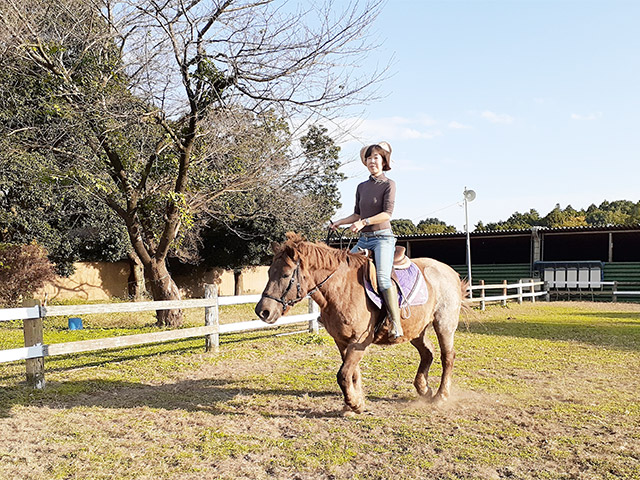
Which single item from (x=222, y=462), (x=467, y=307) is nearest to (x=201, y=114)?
(x=467, y=307)

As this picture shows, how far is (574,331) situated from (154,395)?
33.6 ft

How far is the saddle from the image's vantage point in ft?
16.7

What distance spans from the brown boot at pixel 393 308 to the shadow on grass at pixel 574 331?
5.90 metres

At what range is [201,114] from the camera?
10.6 meters

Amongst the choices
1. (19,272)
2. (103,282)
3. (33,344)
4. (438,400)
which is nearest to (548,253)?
(103,282)

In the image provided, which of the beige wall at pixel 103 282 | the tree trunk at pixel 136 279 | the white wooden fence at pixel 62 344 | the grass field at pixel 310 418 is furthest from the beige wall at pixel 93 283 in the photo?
the grass field at pixel 310 418

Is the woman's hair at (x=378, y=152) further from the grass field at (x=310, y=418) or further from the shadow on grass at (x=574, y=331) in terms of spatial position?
the shadow on grass at (x=574, y=331)

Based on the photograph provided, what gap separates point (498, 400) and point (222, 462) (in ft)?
10.9

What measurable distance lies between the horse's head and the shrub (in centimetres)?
1619

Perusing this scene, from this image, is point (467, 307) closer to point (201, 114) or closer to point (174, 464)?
point (174, 464)

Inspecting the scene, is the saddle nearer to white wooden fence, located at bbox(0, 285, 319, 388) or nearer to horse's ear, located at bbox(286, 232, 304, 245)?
horse's ear, located at bbox(286, 232, 304, 245)

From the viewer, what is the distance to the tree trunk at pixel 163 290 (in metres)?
12.7

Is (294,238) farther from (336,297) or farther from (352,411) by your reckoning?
(352,411)

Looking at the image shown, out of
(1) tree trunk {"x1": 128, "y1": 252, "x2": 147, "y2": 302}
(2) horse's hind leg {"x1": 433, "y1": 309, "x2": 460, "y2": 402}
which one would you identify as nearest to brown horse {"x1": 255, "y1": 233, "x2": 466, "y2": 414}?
(2) horse's hind leg {"x1": 433, "y1": 309, "x2": 460, "y2": 402}
